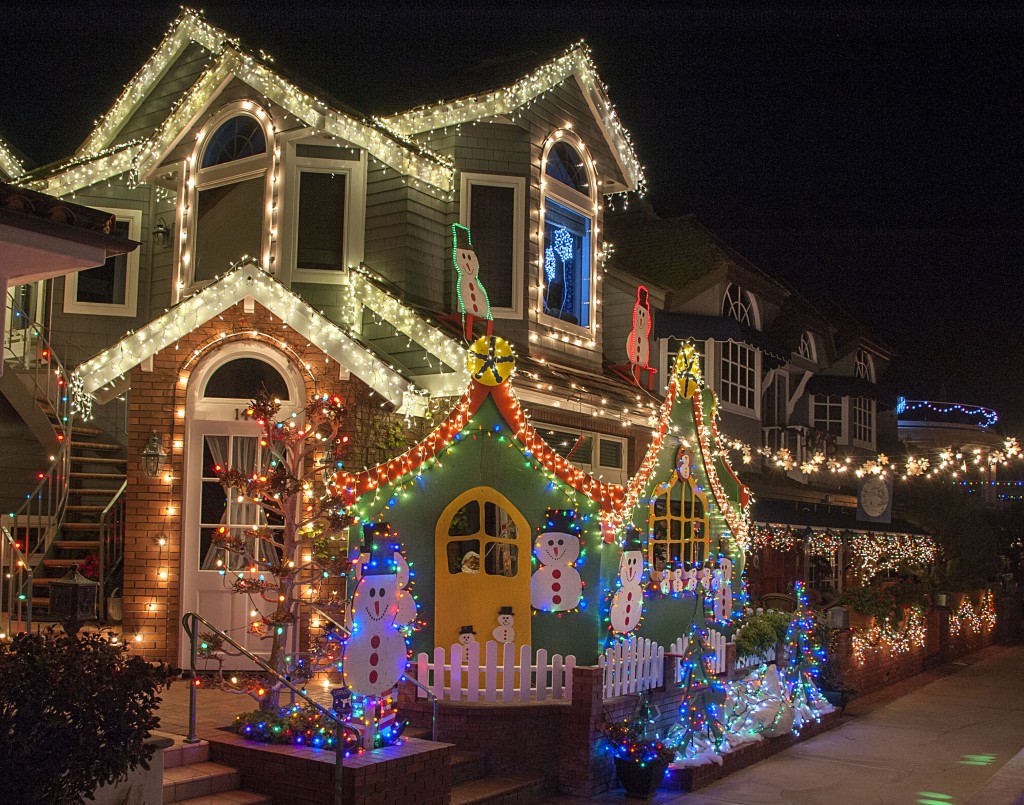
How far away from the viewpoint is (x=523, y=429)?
10172 millimetres

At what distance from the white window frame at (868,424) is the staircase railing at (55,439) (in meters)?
19.5

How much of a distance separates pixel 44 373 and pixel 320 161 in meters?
4.44

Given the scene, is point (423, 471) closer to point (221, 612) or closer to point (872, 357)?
point (221, 612)

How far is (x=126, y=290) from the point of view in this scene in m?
14.3

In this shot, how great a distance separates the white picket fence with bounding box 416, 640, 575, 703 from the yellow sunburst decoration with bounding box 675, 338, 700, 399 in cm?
359

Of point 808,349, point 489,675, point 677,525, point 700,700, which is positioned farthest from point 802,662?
point 808,349

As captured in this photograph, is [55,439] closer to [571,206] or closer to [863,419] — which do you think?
[571,206]

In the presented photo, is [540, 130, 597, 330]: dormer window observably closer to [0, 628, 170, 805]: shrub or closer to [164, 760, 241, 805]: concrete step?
[164, 760, 241, 805]: concrete step

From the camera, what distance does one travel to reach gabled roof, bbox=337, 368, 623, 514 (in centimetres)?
982

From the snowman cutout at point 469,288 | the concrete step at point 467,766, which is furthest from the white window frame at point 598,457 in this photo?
the concrete step at point 467,766

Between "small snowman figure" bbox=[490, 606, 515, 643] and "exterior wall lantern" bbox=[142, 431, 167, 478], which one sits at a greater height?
"exterior wall lantern" bbox=[142, 431, 167, 478]

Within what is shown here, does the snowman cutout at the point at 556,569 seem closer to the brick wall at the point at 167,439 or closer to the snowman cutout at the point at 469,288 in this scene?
the brick wall at the point at 167,439

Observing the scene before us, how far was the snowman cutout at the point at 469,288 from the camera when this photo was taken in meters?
12.8

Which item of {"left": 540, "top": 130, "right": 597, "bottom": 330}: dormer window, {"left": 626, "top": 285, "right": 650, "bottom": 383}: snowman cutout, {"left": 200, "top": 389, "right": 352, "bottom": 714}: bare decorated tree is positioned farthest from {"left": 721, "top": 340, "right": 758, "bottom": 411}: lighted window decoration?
{"left": 200, "top": 389, "right": 352, "bottom": 714}: bare decorated tree
